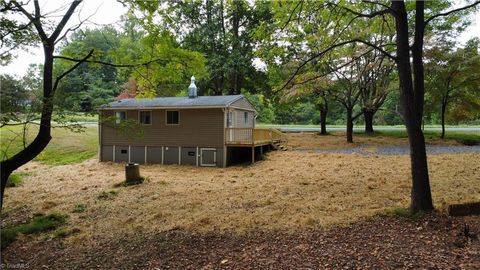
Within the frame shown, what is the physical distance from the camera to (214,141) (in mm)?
17656

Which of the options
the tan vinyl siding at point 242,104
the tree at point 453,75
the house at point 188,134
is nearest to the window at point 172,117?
the house at point 188,134

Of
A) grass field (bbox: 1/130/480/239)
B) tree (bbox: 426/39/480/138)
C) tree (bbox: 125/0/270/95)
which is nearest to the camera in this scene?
grass field (bbox: 1/130/480/239)

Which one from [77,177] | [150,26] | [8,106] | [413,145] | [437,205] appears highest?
[150,26]

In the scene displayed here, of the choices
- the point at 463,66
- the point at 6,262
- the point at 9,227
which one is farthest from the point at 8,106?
the point at 463,66

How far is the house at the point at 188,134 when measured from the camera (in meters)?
17.6

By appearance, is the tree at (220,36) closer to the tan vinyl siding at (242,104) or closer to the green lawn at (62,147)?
the tan vinyl siding at (242,104)

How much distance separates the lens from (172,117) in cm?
1866

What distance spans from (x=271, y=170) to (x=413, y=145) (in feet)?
28.6

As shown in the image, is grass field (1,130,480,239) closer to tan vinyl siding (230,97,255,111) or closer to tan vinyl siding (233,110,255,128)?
tan vinyl siding (233,110,255,128)

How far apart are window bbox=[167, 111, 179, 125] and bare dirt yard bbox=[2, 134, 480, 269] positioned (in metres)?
5.32

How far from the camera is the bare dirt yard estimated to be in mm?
4730

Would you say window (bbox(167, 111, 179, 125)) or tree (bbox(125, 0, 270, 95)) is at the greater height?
tree (bbox(125, 0, 270, 95))

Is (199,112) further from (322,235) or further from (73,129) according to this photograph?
(322,235)

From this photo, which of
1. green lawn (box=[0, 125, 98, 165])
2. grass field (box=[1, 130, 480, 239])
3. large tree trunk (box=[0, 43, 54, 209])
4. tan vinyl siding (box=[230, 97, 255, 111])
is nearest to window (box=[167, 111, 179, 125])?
grass field (box=[1, 130, 480, 239])
